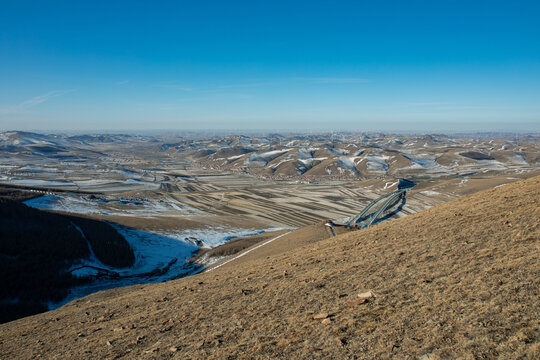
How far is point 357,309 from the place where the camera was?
811cm

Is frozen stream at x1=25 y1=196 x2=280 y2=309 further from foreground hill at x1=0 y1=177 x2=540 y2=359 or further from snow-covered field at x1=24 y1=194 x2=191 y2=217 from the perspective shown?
snow-covered field at x1=24 y1=194 x2=191 y2=217

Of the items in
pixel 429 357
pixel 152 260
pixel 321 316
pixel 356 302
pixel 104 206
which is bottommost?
pixel 152 260

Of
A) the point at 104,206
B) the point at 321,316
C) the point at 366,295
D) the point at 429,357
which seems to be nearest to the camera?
the point at 429,357

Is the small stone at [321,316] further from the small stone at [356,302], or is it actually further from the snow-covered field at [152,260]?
the snow-covered field at [152,260]

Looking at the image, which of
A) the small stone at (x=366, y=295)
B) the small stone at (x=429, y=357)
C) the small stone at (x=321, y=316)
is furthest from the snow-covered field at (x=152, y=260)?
the small stone at (x=429, y=357)

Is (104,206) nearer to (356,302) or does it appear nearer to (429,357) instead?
(356,302)

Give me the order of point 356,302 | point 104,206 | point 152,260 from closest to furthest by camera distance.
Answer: point 356,302 < point 152,260 < point 104,206

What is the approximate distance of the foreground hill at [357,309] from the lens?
248 inches

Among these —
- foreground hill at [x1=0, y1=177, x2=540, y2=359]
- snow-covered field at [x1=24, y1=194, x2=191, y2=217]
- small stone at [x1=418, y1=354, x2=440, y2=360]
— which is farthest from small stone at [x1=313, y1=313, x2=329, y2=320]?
snow-covered field at [x1=24, y1=194, x2=191, y2=217]

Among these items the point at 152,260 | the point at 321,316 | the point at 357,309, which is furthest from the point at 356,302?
the point at 152,260

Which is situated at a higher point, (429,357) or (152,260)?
(429,357)

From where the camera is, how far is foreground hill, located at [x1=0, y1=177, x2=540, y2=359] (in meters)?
6.31

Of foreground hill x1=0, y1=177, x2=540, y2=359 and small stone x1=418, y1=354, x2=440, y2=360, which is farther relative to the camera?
foreground hill x1=0, y1=177, x2=540, y2=359

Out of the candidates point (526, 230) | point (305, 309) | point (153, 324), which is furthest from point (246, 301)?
point (526, 230)
